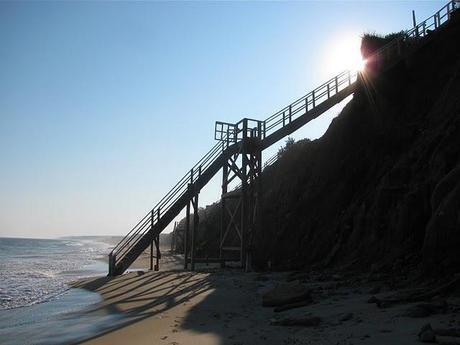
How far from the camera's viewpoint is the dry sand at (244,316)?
7008mm

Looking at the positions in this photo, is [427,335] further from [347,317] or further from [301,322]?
[301,322]

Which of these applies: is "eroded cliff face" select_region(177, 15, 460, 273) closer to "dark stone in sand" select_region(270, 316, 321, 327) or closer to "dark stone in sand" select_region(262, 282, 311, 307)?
"dark stone in sand" select_region(262, 282, 311, 307)

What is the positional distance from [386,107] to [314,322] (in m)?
14.6

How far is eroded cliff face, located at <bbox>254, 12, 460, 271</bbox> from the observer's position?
41.2 ft

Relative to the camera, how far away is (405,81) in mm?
20375

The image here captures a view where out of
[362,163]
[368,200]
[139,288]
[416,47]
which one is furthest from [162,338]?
[416,47]

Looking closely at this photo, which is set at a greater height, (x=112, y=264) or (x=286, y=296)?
(x=112, y=264)

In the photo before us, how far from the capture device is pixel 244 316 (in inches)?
386

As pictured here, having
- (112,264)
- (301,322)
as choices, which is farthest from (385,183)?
(112,264)

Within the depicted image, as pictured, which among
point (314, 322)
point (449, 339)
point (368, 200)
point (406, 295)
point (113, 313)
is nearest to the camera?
point (449, 339)

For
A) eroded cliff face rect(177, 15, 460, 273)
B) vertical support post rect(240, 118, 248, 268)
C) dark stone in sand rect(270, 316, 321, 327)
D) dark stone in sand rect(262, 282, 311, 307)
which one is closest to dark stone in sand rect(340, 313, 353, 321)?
dark stone in sand rect(270, 316, 321, 327)

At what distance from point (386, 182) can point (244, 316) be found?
8.34 m

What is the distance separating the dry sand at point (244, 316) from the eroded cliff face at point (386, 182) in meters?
2.10

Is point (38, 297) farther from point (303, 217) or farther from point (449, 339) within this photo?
point (449, 339)
